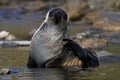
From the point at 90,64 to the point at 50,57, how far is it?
85cm

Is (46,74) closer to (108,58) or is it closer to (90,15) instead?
(108,58)

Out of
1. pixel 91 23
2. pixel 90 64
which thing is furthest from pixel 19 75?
pixel 91 23

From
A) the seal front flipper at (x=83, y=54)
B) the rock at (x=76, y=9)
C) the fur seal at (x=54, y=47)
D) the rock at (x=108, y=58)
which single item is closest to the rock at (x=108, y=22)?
the rock at (x=76, y=9)

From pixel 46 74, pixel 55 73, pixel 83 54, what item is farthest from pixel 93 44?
pixel 46 74

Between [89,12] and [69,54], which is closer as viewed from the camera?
[69,54]

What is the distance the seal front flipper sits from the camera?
35.1 feet

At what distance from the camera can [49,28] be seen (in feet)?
34.9

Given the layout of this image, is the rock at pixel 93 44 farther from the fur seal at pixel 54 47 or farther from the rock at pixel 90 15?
the rock at pixel 90 15

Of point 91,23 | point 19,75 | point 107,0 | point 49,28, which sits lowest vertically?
point 19,75

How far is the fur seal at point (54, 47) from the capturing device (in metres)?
10.5

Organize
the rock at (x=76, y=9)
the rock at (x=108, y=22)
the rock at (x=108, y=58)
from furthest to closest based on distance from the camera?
the rock at (x=76, y=9) < the rock at (x=108, y=22) < the rock at (x=108, y=58)

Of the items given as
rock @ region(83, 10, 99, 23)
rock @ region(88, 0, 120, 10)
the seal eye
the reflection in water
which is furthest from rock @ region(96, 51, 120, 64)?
rock @ region(88, 0, 120, 10)

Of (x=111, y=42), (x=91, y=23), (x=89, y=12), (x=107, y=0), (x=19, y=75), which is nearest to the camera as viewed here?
(x=19, y=75)

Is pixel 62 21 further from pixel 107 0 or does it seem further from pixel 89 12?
pixel 107 0
